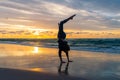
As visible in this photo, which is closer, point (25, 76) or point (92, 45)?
point (25, 76)

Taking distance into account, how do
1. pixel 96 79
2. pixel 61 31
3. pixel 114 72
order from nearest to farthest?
1. pixel 96 79
2. pixel 114 72
3. pixel 61 31

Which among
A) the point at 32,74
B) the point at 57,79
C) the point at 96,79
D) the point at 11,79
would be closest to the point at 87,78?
the point at 96,79

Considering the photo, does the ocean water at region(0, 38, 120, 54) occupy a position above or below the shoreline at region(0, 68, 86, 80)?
below

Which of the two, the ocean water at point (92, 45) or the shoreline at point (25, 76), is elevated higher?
the shoreline at point (25, 76)

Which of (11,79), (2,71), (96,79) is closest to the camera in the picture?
(11,79)

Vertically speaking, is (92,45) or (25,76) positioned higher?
(25,76)

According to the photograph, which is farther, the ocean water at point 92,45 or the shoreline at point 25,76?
the ocean water at point 92,45

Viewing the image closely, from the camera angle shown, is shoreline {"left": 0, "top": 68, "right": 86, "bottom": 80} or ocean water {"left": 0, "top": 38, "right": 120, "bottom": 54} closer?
shoreline {"left": 0, "top": 68, "right": 86, "bottom": 80}

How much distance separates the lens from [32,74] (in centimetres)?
939

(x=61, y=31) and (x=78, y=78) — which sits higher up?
(x=61, y=31)

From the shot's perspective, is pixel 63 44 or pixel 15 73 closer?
pixel 15 73

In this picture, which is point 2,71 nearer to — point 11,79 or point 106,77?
point 11,79

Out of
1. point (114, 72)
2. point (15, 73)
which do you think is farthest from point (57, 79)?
point (114, 72)

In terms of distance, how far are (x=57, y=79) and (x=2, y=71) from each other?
226 cm
